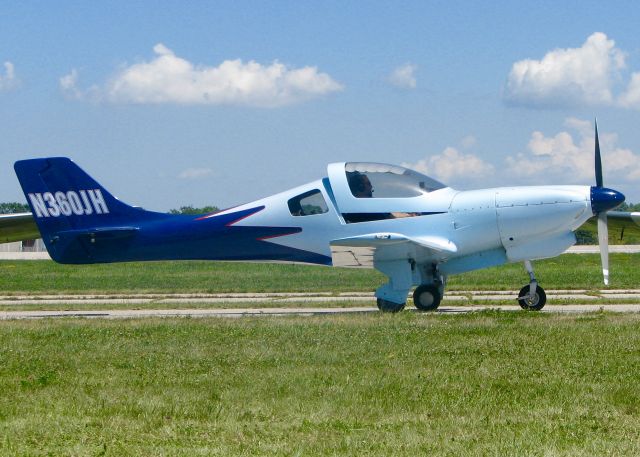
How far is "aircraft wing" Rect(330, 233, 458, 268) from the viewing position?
15.9 m

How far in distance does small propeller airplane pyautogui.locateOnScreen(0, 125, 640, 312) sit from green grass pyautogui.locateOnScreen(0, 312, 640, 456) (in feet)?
9.49

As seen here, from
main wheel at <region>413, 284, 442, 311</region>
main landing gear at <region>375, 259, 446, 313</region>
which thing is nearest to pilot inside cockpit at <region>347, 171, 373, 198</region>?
main landing gear at <region>375, 259, 446, 313</region>

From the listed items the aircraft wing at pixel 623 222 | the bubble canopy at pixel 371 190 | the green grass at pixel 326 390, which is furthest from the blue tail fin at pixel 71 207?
the aircraft wing at pixel 623 222

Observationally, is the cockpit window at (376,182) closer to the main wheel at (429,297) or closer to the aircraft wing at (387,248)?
the aircraft wing at (387,248)

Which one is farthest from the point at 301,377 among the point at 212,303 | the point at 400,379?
the point at 212,303

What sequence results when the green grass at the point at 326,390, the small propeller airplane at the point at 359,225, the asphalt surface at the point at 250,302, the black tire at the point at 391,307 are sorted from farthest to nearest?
the asphalt surface at the point at 250,302, the black tire at the point at 391,307, the small propeller airplane at the point at 359,225, the green grass at the point at 326,390

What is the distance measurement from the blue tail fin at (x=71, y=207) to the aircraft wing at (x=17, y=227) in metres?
5.66

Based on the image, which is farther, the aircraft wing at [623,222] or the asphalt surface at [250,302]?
the aircraft wing at [623,222]

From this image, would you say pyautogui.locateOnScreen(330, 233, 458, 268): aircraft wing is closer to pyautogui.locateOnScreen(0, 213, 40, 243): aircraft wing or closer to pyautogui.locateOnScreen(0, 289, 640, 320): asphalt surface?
pyautogui.locateOnScreen(0, 289, 640, 320): asphalt surface

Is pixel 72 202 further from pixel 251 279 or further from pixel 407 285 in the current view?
pixel 251 279

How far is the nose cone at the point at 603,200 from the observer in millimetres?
16000

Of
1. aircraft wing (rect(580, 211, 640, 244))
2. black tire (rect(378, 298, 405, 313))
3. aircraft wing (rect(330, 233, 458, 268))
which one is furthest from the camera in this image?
aircraft wing (rect(580, 211, 640, 244))

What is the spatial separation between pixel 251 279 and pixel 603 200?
15563 mm

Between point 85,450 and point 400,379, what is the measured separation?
3.56 metres
